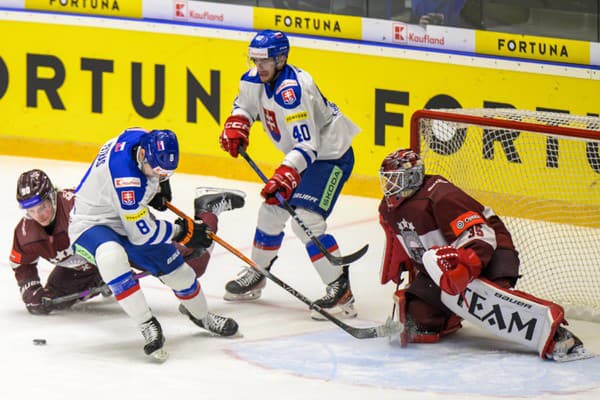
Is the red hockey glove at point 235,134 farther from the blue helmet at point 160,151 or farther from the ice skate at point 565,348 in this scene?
the ice skate at point 565,348

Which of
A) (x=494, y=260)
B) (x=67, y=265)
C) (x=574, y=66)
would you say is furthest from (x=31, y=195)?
(x=574, y=66)

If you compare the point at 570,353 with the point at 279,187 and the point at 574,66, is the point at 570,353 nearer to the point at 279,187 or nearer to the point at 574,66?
the point at 279,187

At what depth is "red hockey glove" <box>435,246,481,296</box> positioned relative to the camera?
5090 mm

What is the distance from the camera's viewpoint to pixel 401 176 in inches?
209

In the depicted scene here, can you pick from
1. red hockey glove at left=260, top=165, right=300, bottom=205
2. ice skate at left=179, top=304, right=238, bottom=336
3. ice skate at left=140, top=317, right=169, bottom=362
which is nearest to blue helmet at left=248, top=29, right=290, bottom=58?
red hockey glove at left=260, top=165, right=300, bottom=205

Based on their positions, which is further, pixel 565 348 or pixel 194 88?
pixel 194 88

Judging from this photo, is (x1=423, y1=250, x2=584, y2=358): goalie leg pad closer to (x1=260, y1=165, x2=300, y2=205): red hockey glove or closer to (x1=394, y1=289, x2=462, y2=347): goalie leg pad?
(x1=394, y1=289, x2=462, y2=347): goalie leg pad

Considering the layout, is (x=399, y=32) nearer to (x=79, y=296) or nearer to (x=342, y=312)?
(x=342, y=312)

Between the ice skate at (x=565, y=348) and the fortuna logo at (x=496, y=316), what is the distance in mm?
95

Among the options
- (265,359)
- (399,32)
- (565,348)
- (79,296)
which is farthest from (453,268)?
(399,32)

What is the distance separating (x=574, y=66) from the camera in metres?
7.12

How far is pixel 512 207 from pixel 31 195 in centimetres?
228

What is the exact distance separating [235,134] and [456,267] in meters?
1.26

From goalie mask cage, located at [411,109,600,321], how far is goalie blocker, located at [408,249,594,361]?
607mm
